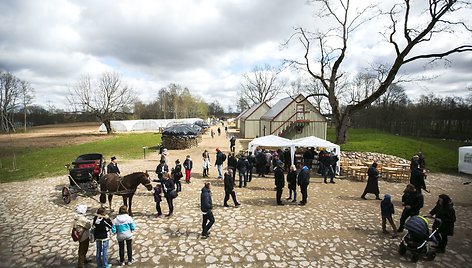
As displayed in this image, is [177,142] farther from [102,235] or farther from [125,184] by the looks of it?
[102,235]

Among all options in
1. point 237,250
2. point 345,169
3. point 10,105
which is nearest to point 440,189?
point 345,169

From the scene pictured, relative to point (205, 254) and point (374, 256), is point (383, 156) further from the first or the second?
point (205, 254)

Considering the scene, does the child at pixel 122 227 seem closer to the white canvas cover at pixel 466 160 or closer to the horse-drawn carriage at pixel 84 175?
the horse-drawn carriage at pixel 84 175

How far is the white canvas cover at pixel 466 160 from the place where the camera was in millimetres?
17172

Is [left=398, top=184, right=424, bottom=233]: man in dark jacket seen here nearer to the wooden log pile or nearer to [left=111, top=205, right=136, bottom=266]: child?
[left=111, top=205, right=136, bottom=266]: child

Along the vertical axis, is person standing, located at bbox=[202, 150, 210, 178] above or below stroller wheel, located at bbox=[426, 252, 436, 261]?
above

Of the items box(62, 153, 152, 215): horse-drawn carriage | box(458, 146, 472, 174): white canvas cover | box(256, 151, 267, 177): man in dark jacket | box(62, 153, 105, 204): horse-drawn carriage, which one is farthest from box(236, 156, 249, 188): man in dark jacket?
box(458, 146, 472, 174): white canvas cover

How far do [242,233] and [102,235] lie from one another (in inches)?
A: 161

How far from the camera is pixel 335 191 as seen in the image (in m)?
12.4

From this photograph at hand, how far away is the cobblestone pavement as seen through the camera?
20.9ft

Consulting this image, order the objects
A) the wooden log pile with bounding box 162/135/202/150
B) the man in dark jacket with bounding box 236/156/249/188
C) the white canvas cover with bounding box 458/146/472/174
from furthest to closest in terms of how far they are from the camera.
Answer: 1. the wooden log pile with bounding box 162/135/202/150
2. the white canvas cover with bounding box 458/146/472/174
3. the man in dark jacket with bounding box 236/156/249/188

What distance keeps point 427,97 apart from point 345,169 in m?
63.0

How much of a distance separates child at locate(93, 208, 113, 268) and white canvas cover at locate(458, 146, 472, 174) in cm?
2307

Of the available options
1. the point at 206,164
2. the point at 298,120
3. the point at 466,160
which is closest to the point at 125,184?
the point at 206,164
